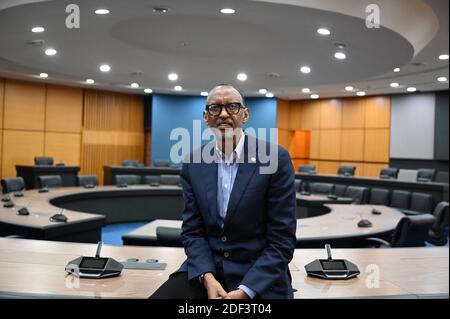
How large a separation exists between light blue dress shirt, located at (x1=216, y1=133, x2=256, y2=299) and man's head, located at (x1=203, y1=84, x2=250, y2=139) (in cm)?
9

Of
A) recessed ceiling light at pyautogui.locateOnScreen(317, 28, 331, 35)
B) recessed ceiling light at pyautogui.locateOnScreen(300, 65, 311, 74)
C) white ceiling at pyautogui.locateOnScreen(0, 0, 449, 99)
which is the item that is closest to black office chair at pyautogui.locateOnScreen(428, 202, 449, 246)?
white ceiling at pyautogui.locateOnScreen(0, 0, 449, 99)

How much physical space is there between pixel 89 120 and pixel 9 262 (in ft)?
40.4

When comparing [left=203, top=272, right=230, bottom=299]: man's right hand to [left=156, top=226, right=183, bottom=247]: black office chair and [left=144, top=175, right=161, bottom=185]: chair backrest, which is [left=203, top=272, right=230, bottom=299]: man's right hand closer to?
[left=156, top=226, right=183, bottom=247]: black office chair

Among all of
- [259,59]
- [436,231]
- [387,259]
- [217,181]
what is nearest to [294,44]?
[259,59]

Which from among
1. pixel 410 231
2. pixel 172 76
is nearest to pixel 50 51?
pixel 172 76

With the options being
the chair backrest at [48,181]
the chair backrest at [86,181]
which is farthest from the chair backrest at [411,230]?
the chair backrest at [86,181]

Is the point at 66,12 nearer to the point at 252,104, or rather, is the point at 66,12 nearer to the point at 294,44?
the point at 294,44

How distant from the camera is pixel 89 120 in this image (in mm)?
14227

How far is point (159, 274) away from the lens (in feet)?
7.89

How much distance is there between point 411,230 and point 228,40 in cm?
392

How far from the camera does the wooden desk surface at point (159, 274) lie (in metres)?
2.10

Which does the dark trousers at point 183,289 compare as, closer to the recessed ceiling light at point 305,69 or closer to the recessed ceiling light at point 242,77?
the recessed ceiling light at point 305,69

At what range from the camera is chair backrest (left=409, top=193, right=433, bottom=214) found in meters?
8.14

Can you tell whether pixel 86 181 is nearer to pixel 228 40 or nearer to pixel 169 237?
pixel 228 40
